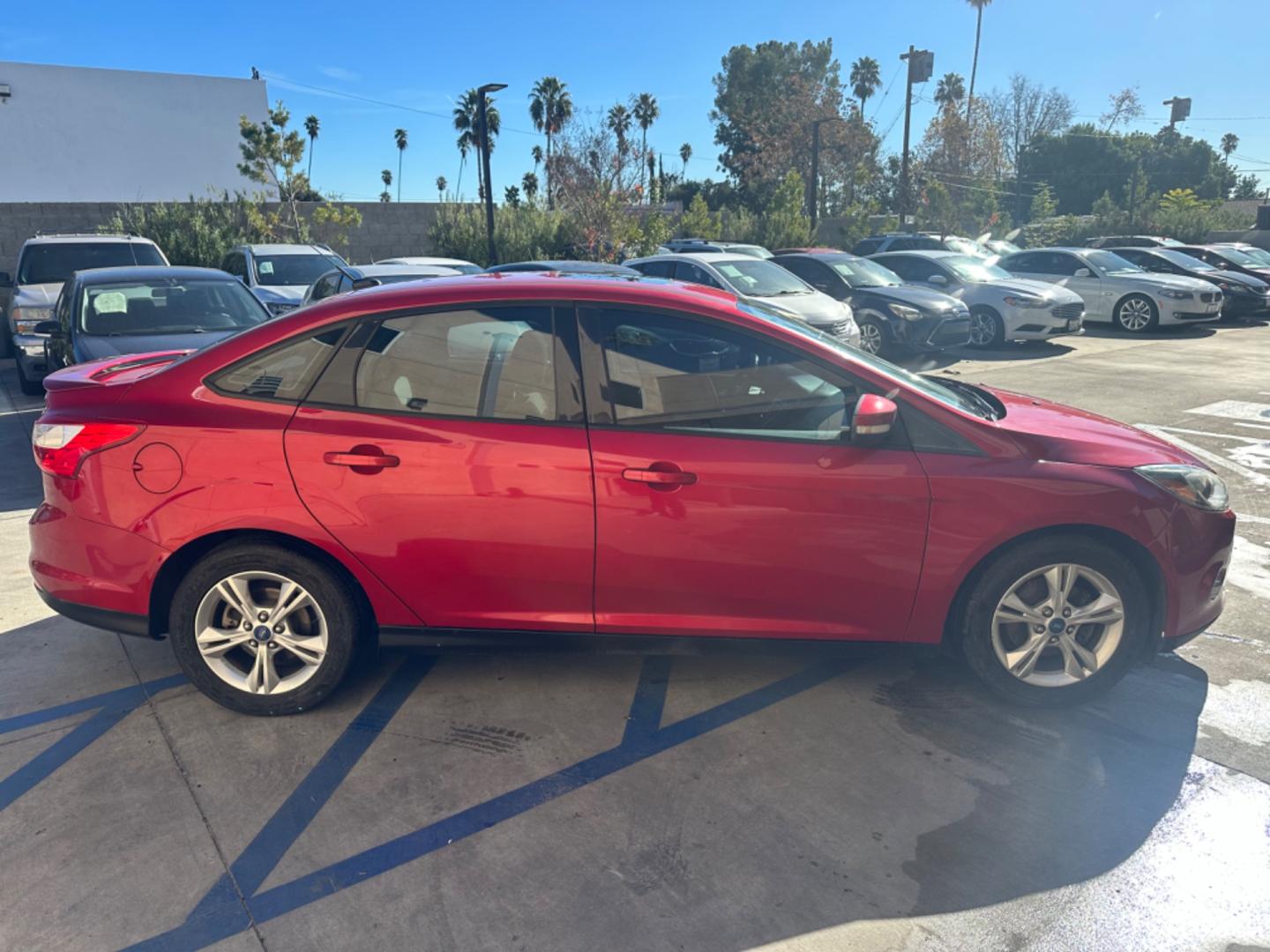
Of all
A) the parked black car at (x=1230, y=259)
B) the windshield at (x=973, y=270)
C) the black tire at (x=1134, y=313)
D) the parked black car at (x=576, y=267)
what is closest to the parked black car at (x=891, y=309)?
the windshield at (x=973, y=270)

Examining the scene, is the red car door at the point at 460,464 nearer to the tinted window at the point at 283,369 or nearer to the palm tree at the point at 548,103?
the tinted window at the point at 283,369

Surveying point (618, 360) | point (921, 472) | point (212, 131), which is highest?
point (212, 131)

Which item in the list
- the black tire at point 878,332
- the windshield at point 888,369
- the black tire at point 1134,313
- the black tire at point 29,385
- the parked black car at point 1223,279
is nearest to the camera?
the windshield at point 888,369

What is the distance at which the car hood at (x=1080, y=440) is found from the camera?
3.53 meters

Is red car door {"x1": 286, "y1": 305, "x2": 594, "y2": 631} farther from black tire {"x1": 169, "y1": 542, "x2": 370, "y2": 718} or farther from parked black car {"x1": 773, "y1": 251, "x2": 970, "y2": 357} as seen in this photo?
parked black car {"x1": 773, "y1": 251, "x2": 970, "y2": 357}

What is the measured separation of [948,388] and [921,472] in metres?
1.05

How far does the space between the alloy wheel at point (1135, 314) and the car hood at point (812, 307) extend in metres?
7.69

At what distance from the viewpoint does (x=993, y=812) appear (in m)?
3.04

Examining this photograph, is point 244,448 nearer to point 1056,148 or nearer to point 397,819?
point 397,819

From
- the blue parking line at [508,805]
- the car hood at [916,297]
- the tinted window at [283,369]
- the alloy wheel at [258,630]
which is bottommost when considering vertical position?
the blue parking line at [508,805]

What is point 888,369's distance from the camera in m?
3.73

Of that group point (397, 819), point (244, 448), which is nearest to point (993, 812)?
point (397, 819)

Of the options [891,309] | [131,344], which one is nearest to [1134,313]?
[891,309]

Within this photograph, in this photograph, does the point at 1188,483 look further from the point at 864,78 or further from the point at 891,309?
the point at 864,78
